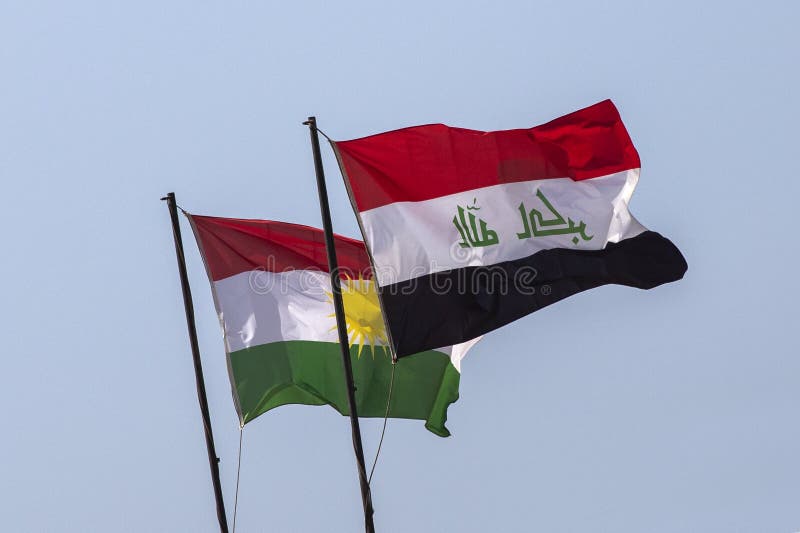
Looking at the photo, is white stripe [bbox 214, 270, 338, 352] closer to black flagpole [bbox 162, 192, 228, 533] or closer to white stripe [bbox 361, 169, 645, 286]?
black flagpole [bbox 162, 192, 228, 533]

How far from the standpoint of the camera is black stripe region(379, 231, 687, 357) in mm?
41625

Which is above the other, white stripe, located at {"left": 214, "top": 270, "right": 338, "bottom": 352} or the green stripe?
white stripe, located at {"left": 214, "top": 270, "right": 338, "bottom": 352}

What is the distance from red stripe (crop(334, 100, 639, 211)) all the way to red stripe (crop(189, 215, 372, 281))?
12.8ft

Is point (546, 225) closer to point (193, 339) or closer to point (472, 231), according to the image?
point (472, 231)

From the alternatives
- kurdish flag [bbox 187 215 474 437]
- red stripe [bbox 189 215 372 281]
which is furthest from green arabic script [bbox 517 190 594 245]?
red stripe [bbox 189 215 372 281]

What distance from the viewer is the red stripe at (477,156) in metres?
42.0

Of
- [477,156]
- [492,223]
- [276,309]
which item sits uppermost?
[477,156]

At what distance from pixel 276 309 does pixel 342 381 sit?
222 cm

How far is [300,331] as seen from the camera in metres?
45.9

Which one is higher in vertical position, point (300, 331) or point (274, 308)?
point (274, 308)

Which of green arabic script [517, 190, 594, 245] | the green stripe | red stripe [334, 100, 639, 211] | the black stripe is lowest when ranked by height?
the green stripe

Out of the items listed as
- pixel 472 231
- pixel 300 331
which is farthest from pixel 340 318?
pixel 300 331

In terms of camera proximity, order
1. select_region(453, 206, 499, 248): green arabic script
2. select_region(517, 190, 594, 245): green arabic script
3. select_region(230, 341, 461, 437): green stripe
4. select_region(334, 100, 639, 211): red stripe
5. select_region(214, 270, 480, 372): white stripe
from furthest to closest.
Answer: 1. select_region(230, 341, 461, 437): green stripe
2. select_region(214, 270, 480, 372): white stripe
3. select_region(517, 190, 594, 245): green arabic script
4. select_region(453, 206, 499, 248): green arabic script
5. select_region(334, 100, 639, 211): red stripe

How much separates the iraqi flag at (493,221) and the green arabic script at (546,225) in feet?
0.07
